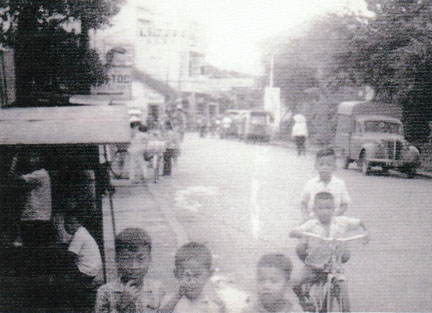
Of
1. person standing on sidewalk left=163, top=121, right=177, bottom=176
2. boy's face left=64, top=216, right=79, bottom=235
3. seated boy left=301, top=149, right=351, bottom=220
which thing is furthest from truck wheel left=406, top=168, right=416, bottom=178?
person standing on sidewalk left=163, top=121, right=177, bottom=176

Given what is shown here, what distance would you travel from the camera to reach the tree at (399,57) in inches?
94.7

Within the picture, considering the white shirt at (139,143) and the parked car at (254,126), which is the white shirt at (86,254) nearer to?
the white shirt at (139,143)

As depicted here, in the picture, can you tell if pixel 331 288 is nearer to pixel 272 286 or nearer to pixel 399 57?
pixel 272 286

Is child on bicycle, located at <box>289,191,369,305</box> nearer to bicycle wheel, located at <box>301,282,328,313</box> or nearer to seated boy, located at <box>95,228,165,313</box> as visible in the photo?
bicycle wheel, located at <box>301,282,328,313</box>

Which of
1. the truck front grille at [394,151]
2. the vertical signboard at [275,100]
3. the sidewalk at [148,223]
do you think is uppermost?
the vertical signboard at [275,100]

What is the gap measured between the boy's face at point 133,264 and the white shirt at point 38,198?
0.72m

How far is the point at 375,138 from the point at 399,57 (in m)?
3.01

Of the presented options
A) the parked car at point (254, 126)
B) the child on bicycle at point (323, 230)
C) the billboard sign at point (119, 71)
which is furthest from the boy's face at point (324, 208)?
the parked car at point (254, 126)

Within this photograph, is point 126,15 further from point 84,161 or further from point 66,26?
point 84,161

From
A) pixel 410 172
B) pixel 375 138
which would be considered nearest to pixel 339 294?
pixel 410 172

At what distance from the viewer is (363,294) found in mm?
2609

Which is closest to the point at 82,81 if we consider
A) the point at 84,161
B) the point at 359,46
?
the point at 84,161

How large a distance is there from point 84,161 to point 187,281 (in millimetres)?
1138

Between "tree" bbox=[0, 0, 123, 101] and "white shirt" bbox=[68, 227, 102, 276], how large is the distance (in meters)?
1.62
